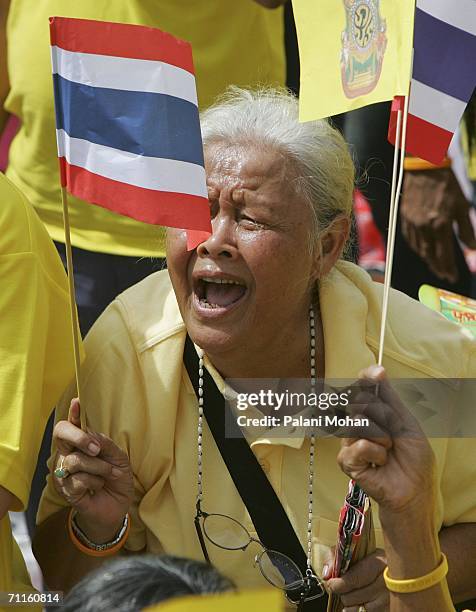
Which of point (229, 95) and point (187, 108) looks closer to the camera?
point (187, 108)

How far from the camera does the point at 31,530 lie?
154 inches

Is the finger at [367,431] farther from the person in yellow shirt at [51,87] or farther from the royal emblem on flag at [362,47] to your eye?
the person in yellow shirt at [51,87]

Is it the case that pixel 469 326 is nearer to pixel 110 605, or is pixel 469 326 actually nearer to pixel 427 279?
pixel 427 279

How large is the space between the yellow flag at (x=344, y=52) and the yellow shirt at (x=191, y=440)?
0.62 metres

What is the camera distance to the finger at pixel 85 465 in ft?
9.04

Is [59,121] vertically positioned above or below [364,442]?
above

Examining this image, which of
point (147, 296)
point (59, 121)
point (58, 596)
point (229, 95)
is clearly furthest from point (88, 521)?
point (229, 95)

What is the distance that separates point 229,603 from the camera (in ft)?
5.67

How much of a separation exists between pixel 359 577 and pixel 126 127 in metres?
1.07

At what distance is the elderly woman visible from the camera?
117 inches

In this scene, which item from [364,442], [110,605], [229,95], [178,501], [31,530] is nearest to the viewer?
[110,605]

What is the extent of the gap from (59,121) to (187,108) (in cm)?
26

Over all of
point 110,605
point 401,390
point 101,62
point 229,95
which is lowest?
point 401,390

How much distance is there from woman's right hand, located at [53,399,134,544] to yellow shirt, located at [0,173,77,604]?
3.3 inches
